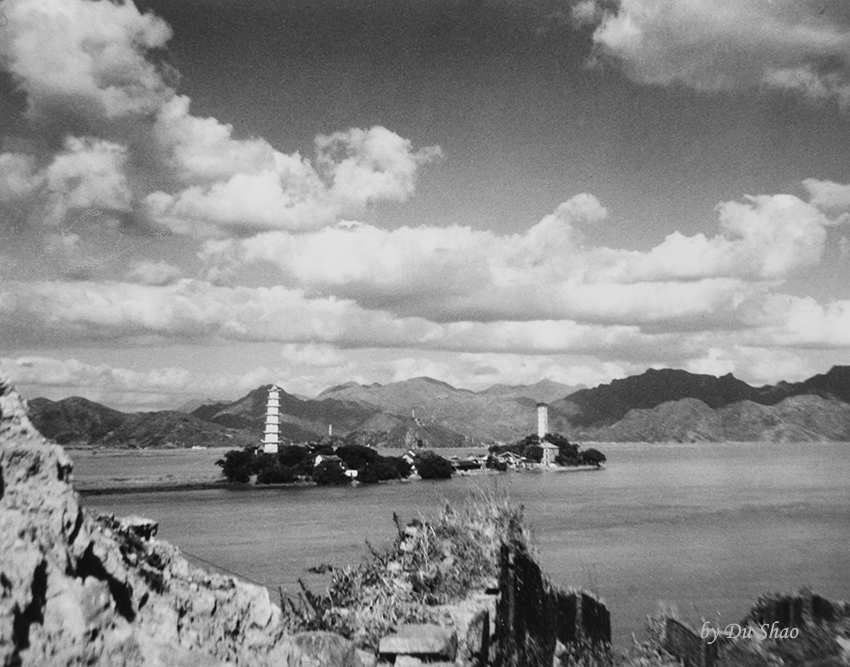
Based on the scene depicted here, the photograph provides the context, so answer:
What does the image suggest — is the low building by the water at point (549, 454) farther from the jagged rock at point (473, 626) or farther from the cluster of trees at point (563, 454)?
the jagged rock at point (473, 626)

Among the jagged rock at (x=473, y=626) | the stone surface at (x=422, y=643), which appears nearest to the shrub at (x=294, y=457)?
the jagged rock at (x=473, y=626)

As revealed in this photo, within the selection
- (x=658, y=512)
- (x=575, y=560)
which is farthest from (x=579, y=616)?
(x=658, y=512)

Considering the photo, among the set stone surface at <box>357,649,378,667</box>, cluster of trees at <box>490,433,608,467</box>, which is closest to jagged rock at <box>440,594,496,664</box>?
stone surface at <box>357,649,378,667</box>

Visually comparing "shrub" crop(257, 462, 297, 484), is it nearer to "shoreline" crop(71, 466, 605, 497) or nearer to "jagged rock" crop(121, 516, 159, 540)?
"shoreline" crop(71, 466, 605, 497)

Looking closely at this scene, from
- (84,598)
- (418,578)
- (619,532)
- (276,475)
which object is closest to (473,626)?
(418,578)

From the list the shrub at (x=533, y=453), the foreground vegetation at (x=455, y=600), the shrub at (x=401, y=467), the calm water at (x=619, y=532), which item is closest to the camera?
the foreground vegetation at (x=455, y=600)

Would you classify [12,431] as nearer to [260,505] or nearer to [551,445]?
[260,505]

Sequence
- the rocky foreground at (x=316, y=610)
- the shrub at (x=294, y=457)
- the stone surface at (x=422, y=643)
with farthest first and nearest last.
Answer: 1. the shrub at (x=294, y=457)
2. the stone surface at (x=422, y=643)
3. the rocky foreground at (x=316, y=610)

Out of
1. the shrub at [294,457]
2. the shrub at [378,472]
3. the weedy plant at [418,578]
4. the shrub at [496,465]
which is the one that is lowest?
the shrub at [496,465]

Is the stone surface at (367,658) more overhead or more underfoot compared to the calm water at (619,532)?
more overhead
